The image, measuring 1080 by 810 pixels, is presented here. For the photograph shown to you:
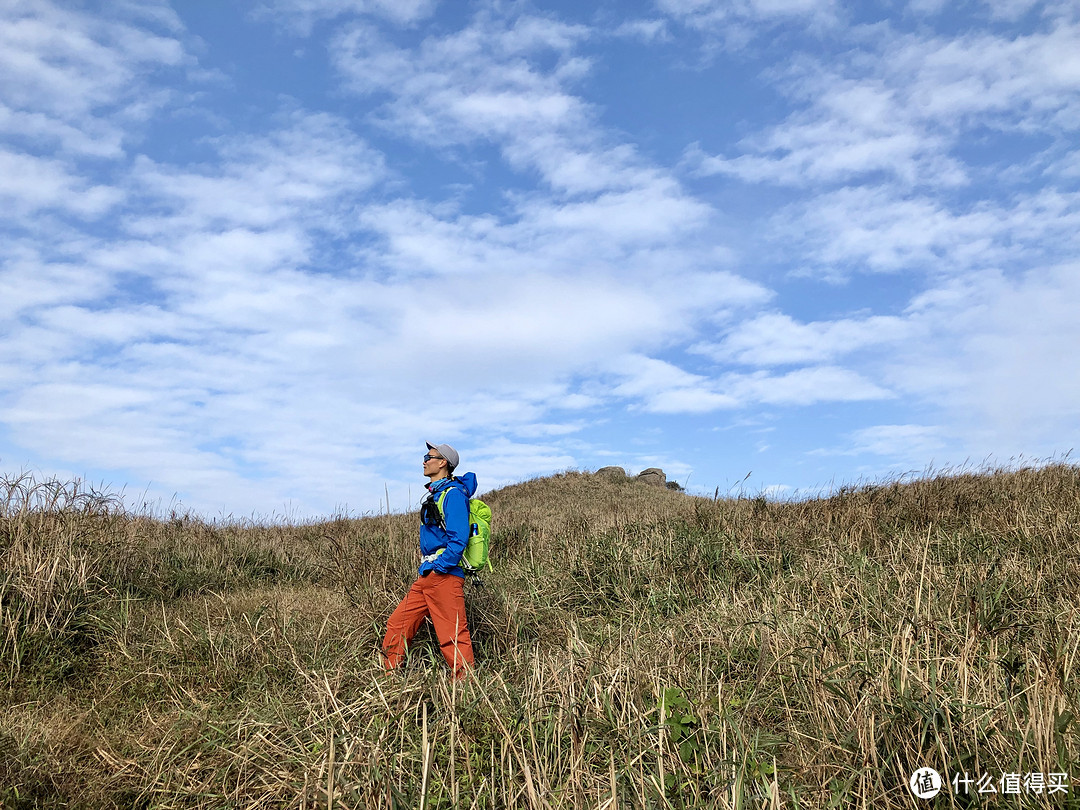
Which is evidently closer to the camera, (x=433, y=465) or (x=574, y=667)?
(x=574, y=667)

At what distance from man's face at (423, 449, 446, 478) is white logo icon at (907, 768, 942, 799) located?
4.07m

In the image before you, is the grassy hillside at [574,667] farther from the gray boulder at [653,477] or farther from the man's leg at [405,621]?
the gray boulder at [653,477]

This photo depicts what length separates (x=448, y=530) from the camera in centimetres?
563

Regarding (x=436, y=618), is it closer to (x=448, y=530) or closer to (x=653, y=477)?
(x=448, y=530)

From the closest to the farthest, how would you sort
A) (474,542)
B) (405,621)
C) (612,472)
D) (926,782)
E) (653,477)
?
(926,782) < (405,621) < (474,542) < (612,472) < (653,477)

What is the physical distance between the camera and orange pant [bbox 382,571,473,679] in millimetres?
5469

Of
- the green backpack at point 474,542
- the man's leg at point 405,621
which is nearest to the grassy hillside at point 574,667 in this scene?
the man's leg at point 405,621

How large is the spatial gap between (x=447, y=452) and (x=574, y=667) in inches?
100

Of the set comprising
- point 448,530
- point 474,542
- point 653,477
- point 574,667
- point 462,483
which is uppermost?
point 653,477

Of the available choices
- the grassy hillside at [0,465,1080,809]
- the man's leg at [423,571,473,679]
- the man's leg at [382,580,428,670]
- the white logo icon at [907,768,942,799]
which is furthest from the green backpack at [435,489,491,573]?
the white logo icon at [907,768,942,799]

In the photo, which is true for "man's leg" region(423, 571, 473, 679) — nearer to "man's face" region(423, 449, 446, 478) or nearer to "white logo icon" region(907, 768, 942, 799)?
"man's face" region(423, 449, 446, 478)

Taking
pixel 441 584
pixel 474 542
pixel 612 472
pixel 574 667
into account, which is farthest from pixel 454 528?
pixel 612 472

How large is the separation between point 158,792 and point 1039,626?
610cm

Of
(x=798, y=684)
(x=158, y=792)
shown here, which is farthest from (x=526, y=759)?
(x=158, y=792)
